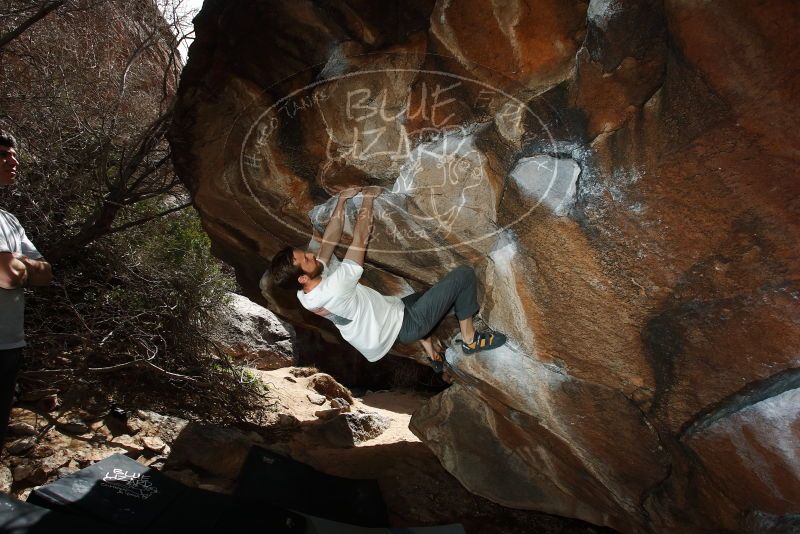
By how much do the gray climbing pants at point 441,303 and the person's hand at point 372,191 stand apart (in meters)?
0.72

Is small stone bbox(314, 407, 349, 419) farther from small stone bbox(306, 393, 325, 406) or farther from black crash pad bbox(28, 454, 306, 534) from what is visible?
black crash pad bbox(28, 454, 306, 534)

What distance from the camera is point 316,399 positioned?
644 cm

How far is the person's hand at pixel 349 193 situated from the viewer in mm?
3088

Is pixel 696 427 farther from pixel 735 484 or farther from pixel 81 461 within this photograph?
pixel 81 461

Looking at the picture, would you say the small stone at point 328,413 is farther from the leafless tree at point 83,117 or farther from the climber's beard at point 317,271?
the climber's beard at point 317,271

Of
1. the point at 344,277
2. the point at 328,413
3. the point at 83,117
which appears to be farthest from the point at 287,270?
the point at 83,117

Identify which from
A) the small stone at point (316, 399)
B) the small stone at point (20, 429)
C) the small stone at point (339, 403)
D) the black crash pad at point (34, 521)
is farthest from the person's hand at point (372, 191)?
the small stone at point (339, 403)

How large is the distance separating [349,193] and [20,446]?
116 inches

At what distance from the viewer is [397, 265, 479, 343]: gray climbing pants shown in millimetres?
2914

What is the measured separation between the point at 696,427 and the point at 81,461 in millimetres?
4090

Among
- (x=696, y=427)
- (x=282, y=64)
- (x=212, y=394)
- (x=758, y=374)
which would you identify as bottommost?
(x=212, y=394)

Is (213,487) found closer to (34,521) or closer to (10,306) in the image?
(34,521)

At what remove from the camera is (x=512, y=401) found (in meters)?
3.25

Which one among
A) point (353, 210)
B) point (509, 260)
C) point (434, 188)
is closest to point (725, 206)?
point (509, 260)
